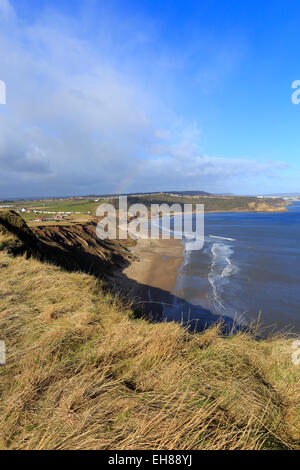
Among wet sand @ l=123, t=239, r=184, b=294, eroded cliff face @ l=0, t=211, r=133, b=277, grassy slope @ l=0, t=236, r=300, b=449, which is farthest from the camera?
wet sand @ l=123, t=239, r=184, b=294

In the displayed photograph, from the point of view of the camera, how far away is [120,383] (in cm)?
245

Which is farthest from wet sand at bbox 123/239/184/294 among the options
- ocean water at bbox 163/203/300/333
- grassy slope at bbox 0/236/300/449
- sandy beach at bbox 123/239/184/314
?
grassy slope at bbox 0/236/300/449

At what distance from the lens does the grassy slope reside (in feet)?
5.93

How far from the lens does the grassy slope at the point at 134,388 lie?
181cm

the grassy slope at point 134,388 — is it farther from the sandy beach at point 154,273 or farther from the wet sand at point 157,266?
the wet sand at point 157,266

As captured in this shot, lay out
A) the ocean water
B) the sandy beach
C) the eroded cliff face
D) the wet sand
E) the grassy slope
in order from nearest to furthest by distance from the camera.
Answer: the grassy slope < the ocean water < the sandy beach < the eroded cliff face < the wet sand

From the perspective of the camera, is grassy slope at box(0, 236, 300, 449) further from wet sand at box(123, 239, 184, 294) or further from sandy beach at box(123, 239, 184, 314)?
wet sand at box(123, 239, 184, 294)

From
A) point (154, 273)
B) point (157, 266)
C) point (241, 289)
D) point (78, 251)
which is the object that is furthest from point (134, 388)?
point (157, 266)

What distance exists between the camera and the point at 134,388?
2.45 m

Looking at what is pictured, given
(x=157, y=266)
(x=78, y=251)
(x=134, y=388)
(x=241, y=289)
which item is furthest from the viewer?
(x=157, y=266)

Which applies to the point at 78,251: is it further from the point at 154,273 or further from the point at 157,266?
the point at 157,266

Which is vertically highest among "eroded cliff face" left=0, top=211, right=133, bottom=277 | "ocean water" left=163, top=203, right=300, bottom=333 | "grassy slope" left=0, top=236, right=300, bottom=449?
"grassy slope" left=0, top=236, right=300, bottom=449

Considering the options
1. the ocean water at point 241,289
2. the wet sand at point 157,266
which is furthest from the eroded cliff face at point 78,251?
the ocean water at point 241,289
